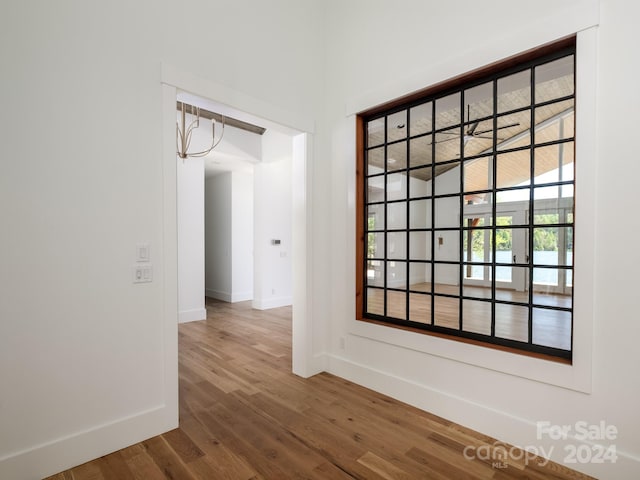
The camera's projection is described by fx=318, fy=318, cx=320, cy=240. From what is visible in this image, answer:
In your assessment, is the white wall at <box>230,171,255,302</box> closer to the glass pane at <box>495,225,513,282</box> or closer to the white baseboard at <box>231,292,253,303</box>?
the white baseboard at <box>231,292,253,303</box>

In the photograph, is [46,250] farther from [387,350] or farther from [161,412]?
[387,350]

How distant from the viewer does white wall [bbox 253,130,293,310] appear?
631 centimetres

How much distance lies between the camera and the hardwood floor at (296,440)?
1.76m

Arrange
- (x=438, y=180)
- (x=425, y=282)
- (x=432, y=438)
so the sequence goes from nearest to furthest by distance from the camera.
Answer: (x=432, y=438) → (x=438, y=180) → (x=425, y=282)

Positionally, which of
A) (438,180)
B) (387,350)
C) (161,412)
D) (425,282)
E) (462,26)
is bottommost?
(161,412)

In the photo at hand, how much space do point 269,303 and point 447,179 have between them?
14.8ft

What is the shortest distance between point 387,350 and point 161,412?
175 cm

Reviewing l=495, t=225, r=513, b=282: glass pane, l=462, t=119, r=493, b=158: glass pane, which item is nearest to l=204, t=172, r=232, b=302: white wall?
l=462, t=119, r=493, b=158: glass pane

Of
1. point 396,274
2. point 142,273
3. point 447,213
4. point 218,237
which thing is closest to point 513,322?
point 447,213

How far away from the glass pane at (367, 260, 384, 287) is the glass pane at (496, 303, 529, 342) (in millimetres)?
1755

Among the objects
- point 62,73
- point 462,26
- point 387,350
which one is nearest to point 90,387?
point 62,73

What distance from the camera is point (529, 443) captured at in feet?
6.37

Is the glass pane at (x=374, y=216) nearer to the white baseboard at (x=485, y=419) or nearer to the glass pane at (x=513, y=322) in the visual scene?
the white baseboard at (x=485, y=419)

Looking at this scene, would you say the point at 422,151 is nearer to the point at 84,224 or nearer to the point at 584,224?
the point at 584,224
